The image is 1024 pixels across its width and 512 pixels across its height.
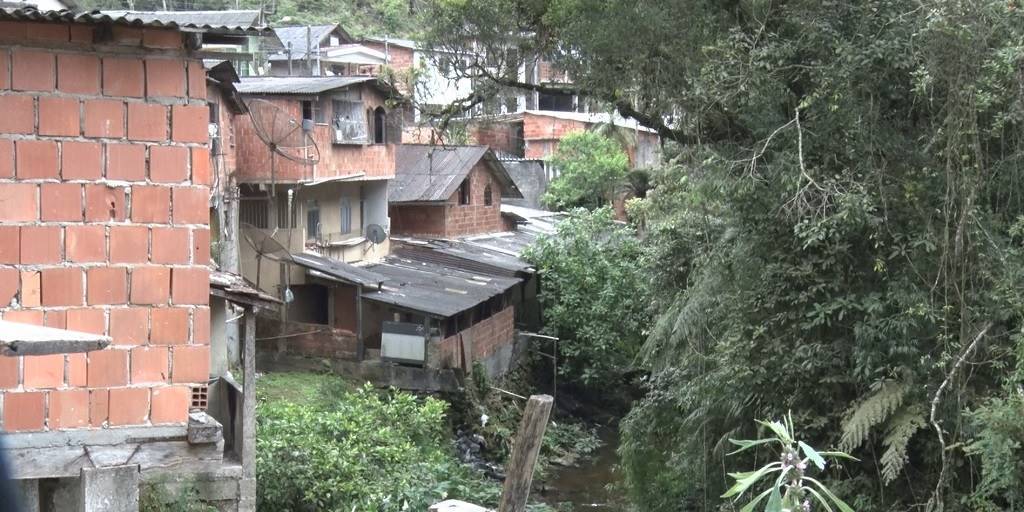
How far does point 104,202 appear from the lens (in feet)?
23.9

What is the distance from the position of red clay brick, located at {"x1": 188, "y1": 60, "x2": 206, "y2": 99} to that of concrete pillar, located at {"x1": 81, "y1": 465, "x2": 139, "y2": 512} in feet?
8.49

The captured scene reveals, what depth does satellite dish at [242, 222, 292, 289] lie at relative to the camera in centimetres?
1892

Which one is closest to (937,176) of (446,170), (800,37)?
(800,37)

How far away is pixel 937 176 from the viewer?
10.2 metres

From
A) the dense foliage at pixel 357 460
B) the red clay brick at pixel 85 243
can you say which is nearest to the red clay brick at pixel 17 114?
the red clay brick at pixel 85 243

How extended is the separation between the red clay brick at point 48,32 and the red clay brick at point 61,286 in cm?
153

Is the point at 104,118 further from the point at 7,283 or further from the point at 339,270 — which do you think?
the point at 339,270

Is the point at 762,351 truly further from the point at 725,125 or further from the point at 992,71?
the point at 992,71

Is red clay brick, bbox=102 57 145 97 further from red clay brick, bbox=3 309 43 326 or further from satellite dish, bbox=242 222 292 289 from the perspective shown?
satellite dish, bbox=242 222 292 289

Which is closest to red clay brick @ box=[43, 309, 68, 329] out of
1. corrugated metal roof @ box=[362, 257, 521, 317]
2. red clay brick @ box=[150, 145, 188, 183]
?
red clay brick @ box=[150, 145, 188, 183]

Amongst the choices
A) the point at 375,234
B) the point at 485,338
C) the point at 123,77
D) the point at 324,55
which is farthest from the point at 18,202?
the point at 324,55

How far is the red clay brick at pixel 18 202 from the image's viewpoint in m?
7.01

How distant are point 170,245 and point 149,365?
850mm

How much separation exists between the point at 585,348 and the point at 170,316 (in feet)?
54.0
